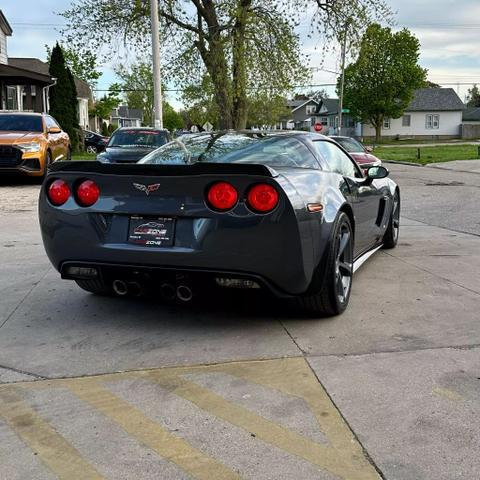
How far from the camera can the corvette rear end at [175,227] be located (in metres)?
3.82

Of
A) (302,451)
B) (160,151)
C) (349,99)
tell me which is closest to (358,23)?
(160,151)

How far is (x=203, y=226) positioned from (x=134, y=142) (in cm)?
1198

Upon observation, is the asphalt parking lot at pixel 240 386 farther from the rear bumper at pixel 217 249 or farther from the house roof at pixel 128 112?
the house roof at pixel 128 112

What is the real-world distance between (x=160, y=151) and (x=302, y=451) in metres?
3.18

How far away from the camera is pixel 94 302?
196 inches

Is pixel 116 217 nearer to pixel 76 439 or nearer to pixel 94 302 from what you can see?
pixel 94 302

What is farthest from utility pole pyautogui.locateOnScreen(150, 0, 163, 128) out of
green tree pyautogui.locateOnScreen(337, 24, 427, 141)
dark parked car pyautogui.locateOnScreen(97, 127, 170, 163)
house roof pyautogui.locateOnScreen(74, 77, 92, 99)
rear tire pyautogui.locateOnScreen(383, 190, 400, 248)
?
green tree pyautogui.locateOnScreen(337, 24, 427, 141)

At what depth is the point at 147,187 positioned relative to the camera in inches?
157

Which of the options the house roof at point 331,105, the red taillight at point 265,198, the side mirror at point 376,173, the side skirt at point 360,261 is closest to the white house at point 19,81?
the side mirror at point 376,173

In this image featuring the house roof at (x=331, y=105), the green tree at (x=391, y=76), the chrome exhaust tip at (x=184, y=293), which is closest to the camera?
the chrome exhaust tip at (x=184, y=293)

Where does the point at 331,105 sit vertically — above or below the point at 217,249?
above

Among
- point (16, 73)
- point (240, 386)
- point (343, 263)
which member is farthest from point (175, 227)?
point (16, 73)

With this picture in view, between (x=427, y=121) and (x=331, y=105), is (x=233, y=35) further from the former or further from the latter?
(x=331, y=105)

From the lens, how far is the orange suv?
13.2 m
